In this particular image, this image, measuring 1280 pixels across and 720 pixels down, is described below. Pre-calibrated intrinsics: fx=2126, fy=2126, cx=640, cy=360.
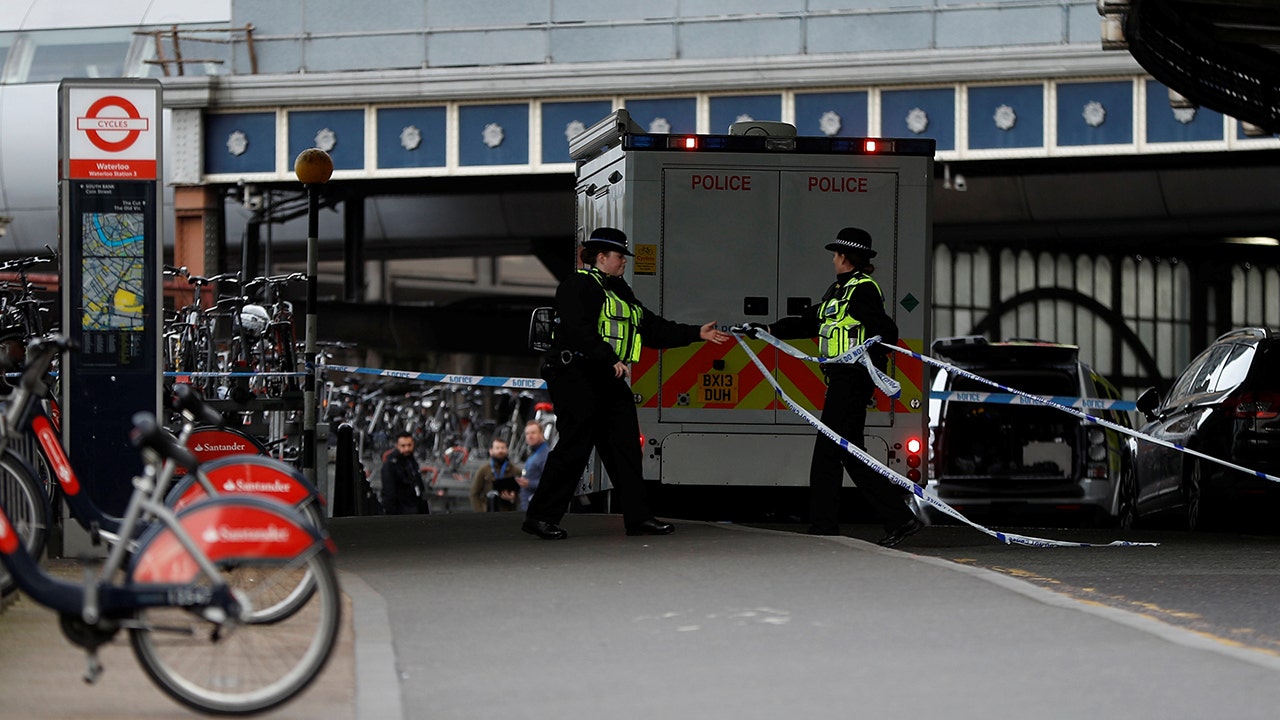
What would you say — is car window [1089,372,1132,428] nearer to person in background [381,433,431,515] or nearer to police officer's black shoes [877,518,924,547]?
police officer's black shoes [877,518,924,547]

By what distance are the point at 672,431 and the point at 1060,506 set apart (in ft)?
14.6

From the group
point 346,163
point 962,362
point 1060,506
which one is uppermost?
point 346,163

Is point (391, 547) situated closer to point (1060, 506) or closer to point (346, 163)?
point (1060, 506)

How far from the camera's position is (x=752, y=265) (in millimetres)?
13289

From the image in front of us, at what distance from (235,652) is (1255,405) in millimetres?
9668

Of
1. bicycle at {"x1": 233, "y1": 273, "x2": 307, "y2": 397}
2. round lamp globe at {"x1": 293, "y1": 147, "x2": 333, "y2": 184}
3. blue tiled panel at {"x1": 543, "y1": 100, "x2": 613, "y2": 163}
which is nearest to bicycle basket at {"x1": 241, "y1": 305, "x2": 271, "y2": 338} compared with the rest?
bicycle at {"x1": 233, "y1": 273, "x2": 307, "y2": 397}

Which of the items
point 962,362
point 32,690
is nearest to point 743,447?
point 962,362

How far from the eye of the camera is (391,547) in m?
12.2

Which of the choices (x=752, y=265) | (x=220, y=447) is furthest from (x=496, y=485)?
(x=220, y=447)

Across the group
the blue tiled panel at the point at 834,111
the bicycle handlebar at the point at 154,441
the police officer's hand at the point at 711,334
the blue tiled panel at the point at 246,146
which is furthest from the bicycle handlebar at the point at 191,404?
the blue tiled panel at the point at 246,146

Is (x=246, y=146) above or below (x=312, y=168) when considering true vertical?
above

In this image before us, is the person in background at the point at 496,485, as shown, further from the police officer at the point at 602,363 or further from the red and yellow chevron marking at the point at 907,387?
the police officer at the point at 602,363

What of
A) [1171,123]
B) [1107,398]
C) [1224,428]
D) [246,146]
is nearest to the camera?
[1224,428]

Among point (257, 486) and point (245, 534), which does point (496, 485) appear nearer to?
point (257, 486)
